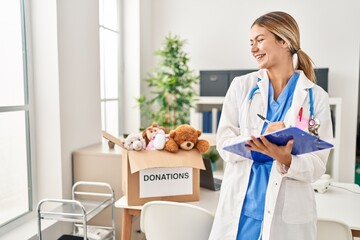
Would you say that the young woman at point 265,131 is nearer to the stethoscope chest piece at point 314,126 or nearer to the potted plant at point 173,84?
the stethoscope chest piece at point 314,126

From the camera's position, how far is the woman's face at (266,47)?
3.94 ft

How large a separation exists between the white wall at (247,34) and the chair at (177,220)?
2.49 m

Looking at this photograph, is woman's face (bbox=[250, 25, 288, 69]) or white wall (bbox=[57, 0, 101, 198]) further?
white wall (bbox=[57, 0, 101, 198])

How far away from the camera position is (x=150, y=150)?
175 cm

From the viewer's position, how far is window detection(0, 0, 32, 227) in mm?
1891

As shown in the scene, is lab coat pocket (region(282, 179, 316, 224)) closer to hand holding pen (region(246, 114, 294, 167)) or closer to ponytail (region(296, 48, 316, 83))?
hand holding pen (region(246, 114, 294, 167))

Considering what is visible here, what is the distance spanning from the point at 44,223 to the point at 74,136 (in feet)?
1.93

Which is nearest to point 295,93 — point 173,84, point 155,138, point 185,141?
point 185,141

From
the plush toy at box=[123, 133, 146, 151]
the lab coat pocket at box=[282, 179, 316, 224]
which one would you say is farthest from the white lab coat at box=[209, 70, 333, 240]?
the plush toy at box=[123, 133, 146, 151]

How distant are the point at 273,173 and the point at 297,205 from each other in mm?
140

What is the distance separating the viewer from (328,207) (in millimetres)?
1688

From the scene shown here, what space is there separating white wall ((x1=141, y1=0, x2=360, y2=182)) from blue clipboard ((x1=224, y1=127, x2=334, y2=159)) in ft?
8.61

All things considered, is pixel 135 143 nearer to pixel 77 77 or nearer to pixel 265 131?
pixel 265 131

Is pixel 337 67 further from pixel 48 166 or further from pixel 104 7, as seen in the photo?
pixel 48 166
